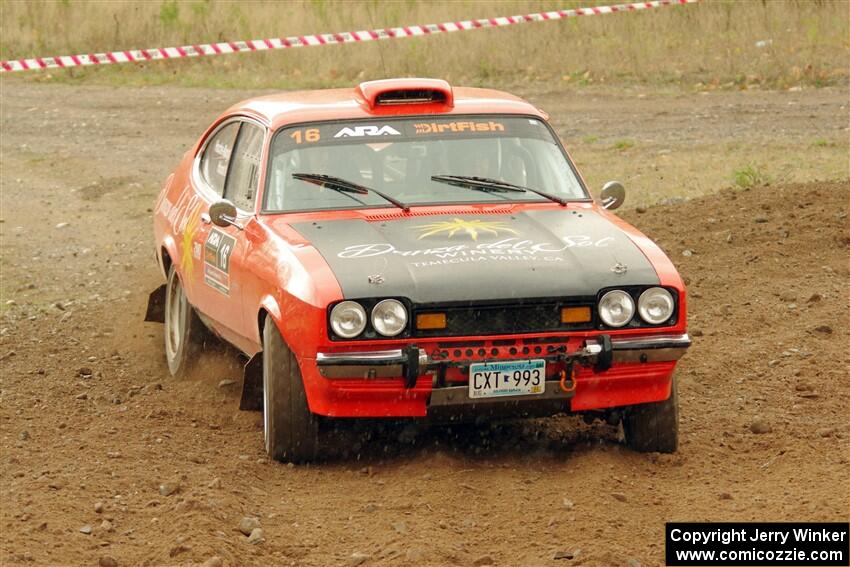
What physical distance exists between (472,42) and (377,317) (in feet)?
57.5

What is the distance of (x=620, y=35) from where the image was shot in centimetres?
2302

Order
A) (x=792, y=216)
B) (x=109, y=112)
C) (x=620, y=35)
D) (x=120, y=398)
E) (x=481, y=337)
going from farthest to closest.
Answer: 1. (x=620, y=35)
2. (x=109, y=112)
3. (x=792, y=216)
4. (x=120, y=398)
5. (x=481, y=337)

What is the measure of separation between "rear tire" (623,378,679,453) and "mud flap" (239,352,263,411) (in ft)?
5.72

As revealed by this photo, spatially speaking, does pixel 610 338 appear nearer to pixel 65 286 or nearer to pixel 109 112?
pixel 65 286

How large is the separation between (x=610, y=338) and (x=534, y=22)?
17.8 metres

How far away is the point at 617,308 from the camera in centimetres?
654

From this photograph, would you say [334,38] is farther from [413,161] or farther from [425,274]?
[425,274]

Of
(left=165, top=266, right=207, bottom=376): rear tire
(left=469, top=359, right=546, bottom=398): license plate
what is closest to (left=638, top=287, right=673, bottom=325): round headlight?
(left=469, top=359, right=546, bottom=398): license plate

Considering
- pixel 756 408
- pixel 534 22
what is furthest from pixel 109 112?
pixel 756 408

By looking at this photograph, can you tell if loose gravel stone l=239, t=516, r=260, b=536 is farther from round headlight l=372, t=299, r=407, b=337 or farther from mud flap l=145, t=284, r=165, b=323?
mud flap l=145, t=284, r=165, b=323

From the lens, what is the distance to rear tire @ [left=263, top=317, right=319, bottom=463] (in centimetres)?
662

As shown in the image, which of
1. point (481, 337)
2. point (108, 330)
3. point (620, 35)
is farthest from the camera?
point (620, 35)

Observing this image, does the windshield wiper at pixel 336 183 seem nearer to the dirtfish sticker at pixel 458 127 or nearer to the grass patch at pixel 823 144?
the dirtfish sticker at pixel 458 127

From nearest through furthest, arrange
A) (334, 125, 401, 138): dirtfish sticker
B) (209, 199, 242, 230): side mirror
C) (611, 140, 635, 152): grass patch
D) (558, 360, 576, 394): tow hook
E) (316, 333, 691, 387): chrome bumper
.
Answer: (316, 333, 691, 387): chrome bumper, (558, 360, 576, 394): tow hook, (209, 199, 242, 230): side mirror, (334, 125, 401, 138): dirtfish sticker, (611, 140, 635, 152): grass patch
